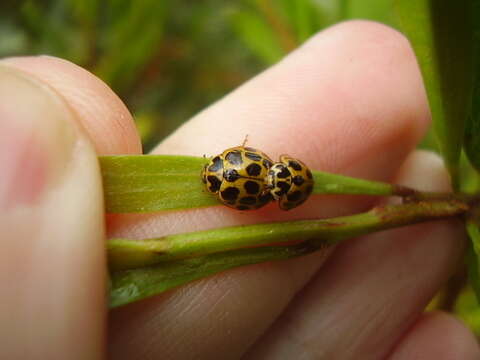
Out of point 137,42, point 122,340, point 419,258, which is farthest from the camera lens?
point 137,42

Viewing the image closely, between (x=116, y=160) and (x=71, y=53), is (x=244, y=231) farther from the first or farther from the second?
(x=71, y=53)

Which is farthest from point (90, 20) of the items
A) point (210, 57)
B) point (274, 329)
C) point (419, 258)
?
point (419, 258)

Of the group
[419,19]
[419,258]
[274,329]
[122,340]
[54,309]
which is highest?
[419,19]

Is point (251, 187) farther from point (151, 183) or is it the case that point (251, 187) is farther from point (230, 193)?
point (151, 183)

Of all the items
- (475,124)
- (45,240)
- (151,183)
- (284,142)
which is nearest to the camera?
(45,240)

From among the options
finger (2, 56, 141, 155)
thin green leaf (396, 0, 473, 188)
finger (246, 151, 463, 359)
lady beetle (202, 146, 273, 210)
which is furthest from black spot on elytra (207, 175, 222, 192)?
finger (246, 151, 463, 359)

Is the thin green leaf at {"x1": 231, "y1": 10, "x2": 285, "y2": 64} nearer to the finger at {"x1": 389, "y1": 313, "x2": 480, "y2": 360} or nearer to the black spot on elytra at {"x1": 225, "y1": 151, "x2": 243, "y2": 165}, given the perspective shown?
the black spot on elytra at {"x1": 225, "y1": 151, "x2": 243, "y2": 165}

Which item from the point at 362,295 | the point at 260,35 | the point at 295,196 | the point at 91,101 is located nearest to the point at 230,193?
the point at 295,196
